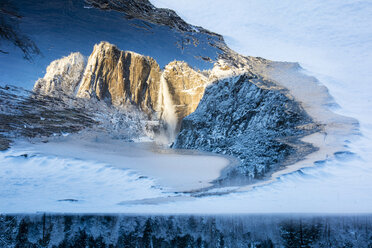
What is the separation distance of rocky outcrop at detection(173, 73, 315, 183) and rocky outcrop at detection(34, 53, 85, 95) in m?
0.80

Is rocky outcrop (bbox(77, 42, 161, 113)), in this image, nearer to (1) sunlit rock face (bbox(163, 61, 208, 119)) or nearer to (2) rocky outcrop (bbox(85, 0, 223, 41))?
(1) sunlit rock face (bbox(163, 61, 208, 119))

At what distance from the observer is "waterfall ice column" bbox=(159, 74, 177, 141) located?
5.92ft

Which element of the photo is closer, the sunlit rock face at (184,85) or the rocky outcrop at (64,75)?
the rocky outcrop at (64,75)

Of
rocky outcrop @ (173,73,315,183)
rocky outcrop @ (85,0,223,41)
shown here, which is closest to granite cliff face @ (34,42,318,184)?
rocky outcrop @ (173,73,315,183)

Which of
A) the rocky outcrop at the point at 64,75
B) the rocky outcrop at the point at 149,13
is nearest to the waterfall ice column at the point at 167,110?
the rocky outcrop at the point at 149,13

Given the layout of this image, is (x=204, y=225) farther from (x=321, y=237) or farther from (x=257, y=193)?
(x=321, y=237)

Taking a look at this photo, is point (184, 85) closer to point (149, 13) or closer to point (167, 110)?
point (167, 110)

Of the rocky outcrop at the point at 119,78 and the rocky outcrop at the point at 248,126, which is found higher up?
the rocky outcrop at the point at 119,78

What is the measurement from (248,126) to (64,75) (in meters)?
1.30

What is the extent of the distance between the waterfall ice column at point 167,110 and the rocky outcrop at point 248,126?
0.07 m

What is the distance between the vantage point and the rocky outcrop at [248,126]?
5.41 ft

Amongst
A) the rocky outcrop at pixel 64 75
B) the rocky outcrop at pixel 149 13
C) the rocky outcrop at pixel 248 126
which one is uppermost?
the rocky outcrop at pixel 149 13

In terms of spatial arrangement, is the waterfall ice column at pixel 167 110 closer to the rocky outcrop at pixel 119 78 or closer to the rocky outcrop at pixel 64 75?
the rocky outcrop at pixel 119 78

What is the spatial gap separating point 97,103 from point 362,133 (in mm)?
1818
